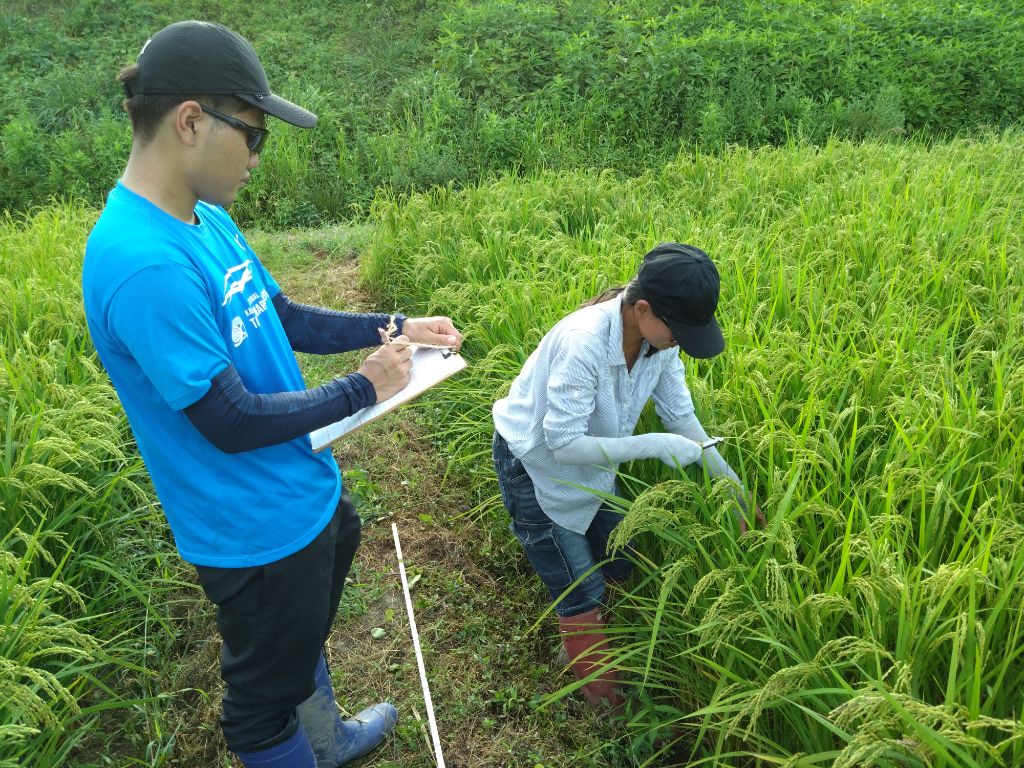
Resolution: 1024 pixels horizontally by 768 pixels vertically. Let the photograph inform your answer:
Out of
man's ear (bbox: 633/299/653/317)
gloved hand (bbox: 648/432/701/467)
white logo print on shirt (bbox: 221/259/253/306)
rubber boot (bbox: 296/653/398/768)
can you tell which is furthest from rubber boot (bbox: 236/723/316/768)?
man's ear (bbox: 633/299/653/317)

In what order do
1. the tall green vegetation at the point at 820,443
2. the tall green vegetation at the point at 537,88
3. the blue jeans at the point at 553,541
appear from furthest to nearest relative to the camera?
the tall green vegetation at the point at 537,88 < the blue jeans at the point at 553,541 < the tall green vegetation at the point at 820,443

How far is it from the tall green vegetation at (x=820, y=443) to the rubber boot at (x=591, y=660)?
8 cm

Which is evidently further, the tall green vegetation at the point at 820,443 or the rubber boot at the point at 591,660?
the rubber boot at the point at 591,660

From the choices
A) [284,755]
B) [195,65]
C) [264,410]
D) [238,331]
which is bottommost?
[284,755]

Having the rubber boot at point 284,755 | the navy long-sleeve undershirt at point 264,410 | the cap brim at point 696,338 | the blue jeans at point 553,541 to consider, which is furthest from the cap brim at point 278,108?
the rubber boot at point 284,755

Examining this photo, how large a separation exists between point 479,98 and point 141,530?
6215 mm

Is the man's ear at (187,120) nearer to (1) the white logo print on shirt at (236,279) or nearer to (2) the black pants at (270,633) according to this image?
(1) the white logo print on shirt at (236,279)

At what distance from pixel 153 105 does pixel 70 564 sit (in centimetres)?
170

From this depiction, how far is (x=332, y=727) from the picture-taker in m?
2.33

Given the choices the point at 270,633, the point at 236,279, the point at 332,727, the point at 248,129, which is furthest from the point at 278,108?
the point at 332,727

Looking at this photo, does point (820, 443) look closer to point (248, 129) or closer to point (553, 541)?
point (553, 541)

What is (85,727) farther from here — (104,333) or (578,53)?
(578,53)

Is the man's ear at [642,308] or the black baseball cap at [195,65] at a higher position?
the black baseball cap at [195,65]

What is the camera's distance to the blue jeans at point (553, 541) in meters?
2.48
